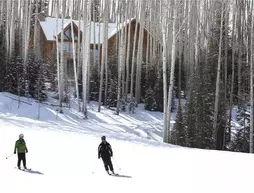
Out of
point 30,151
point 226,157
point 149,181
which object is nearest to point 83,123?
point 30,151

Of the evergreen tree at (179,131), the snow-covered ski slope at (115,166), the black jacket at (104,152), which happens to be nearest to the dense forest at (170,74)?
the evergreen tree at (179,131)

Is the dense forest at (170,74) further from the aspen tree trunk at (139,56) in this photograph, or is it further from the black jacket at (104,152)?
the black jacket at (104,152)

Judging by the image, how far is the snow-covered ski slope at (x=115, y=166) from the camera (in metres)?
9.41

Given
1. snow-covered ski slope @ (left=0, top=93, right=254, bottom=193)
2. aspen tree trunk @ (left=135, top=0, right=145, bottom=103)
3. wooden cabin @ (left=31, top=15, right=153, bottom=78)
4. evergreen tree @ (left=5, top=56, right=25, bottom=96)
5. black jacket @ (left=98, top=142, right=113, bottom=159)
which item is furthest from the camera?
wooden cabin @ (left=31, top=15, right=153, bottom=78)

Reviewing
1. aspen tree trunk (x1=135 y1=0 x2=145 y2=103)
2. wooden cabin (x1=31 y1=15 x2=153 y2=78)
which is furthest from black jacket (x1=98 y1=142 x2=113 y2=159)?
wooden cabin (x1=31 y1=15 x2=153 y2=78)

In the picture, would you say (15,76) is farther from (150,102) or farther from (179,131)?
(179,131)

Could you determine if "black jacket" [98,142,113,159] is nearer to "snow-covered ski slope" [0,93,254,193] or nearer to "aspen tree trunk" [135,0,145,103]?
"snow-covered ski slope" [0,93,254,193]

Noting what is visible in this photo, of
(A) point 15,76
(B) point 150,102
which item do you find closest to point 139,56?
(B) point 150,102

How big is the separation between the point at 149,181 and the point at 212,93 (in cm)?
1352

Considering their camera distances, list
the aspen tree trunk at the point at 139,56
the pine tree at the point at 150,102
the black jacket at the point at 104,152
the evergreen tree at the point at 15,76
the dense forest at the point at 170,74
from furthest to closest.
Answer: the pine tree at the point at 150,102 < the aspen tree trunk at the point at 139,56 < the evergreen tree at the point at 15,76 < the dense forest at the point at 170,74 < the black jacket at the point at 104,152

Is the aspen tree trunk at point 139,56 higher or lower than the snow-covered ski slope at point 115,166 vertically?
higher

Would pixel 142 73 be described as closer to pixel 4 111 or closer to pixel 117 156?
pixel 4 111

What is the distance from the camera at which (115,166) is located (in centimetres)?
1187

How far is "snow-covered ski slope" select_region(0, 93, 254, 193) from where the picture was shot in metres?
9.41
